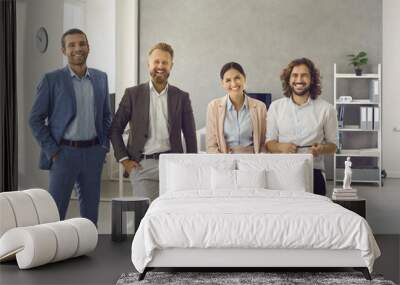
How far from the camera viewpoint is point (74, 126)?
8250mm

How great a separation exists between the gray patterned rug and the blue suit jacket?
2.35 meters

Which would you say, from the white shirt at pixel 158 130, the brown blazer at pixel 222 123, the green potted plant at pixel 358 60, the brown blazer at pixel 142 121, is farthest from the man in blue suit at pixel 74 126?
the green potted plant at pixel 358 60

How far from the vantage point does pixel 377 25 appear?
8.05 metres

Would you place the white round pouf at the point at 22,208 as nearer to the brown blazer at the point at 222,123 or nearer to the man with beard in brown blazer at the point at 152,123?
the man with beard in brown blazer at the point at 152,123

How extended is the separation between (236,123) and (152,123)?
2.79ft

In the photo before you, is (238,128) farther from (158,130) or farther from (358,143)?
(358,143)

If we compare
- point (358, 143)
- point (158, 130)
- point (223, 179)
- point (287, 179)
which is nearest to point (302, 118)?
point (358, 143)

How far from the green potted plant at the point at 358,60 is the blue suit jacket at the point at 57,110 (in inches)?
99.2

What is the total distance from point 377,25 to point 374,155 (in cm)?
132

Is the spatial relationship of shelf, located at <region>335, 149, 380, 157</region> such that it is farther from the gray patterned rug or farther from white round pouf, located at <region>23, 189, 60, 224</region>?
white round pouf, located at <region>23, 189, 60, 224</region>

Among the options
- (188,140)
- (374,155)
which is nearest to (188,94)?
(188,140)

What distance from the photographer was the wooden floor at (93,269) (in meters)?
6.16

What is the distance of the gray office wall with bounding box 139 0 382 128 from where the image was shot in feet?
26.5

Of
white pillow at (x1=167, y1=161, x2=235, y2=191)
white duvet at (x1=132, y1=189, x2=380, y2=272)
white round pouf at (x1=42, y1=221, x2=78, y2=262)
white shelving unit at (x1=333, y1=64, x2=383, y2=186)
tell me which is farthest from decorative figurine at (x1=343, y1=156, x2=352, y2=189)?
white round pouf at (x1=42, y1=221, x2=78, y2=262)
